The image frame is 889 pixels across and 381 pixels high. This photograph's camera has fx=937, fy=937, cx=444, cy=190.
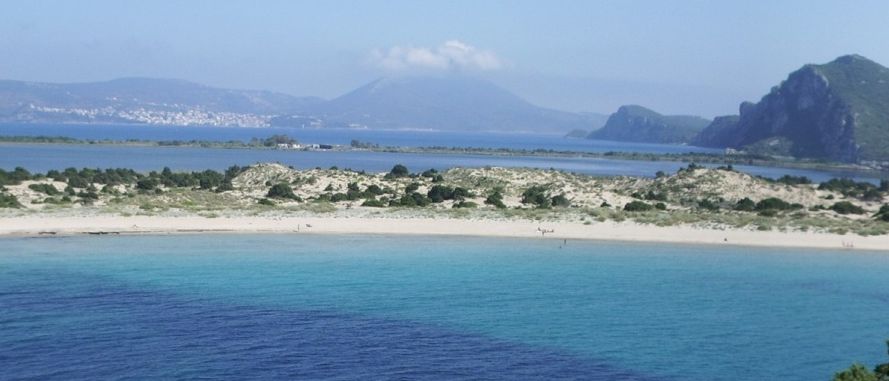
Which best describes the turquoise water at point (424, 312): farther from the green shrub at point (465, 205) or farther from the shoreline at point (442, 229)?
the green shrub at point (465, 205)

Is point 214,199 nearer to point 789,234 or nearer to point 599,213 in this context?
point 599,213

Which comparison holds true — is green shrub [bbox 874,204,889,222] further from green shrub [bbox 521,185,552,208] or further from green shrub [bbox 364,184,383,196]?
green shrub [bbox 364,184,383,196]

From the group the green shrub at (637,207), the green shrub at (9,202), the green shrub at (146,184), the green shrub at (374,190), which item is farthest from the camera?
the green shrub at (146,184)

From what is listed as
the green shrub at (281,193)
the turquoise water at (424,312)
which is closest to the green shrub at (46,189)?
the green shrub at (281,193)

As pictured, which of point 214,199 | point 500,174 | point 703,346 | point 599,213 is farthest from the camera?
point 500,174

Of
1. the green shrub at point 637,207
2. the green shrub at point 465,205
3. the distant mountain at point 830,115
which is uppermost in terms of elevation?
the distant mountain at point 830,115

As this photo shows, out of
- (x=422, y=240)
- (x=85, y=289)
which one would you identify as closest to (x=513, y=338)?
(x=85, y=289)

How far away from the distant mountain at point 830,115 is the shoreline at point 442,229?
11622cm

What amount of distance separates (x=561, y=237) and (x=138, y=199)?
20.3 metres

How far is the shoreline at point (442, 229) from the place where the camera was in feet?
119

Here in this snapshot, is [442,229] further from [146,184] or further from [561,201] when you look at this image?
[146,184]

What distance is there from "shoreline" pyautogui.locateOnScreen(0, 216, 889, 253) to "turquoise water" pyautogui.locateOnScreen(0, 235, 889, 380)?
10.3 ft

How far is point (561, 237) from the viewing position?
3769 cm

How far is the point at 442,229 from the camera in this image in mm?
38938
